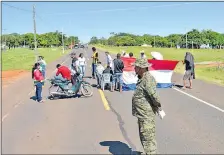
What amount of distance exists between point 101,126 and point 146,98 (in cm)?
328

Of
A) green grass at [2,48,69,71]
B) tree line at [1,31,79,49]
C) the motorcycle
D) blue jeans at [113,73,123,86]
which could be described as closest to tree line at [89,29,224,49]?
tree line at [1,31,79,49]

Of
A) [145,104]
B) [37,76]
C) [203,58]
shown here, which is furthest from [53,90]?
[203,58]

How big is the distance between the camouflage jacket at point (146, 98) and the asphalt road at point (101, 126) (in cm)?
127

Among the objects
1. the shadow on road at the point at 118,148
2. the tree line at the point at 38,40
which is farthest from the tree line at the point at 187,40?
the shadow on road at the point at 118,148

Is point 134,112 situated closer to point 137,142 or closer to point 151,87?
point 151,87

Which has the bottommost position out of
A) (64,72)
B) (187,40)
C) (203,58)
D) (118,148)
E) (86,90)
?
(118,148)

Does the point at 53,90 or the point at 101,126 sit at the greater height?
the point at 53,90

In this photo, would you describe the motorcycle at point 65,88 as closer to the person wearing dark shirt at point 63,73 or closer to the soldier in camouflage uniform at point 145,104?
the person wearing dark shirt at point 63,73

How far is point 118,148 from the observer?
23.2 feet

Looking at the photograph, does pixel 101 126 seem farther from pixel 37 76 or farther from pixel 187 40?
pixel 187 40

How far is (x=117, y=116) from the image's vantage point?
10.2m

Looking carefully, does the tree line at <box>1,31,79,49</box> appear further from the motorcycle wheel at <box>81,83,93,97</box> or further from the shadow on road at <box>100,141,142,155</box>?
the shadow on road at <box>100,141,142,155</box>

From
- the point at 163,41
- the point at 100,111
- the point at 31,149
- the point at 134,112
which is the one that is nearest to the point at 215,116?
the point at 100,111

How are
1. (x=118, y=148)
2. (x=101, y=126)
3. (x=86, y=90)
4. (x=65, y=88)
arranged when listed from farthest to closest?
(x=86, y=90)
(x=65, y=88)
(x=101, y=126)
(x=118, y=148)
